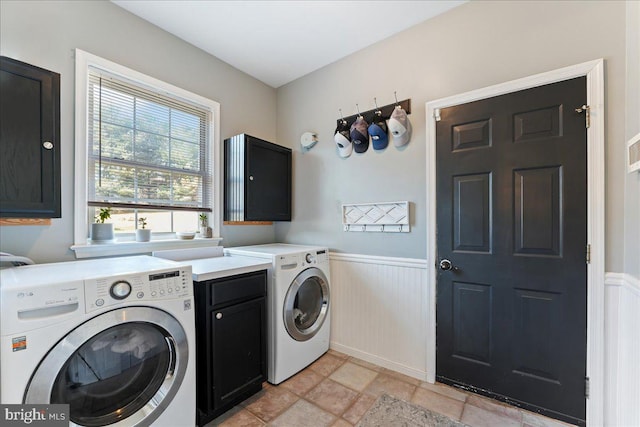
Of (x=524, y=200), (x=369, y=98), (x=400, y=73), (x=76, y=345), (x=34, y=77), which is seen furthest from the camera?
(x=369, y=98)

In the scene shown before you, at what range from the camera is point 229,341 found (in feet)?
5.54

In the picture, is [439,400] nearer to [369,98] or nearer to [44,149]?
[369,98]

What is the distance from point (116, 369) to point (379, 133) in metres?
2.22

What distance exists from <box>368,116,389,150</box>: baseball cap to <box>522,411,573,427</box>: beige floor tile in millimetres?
2045

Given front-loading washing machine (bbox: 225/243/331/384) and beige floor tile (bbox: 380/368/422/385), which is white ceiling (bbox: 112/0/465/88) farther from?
beige floor tile (bbox: 380/368/422/385)

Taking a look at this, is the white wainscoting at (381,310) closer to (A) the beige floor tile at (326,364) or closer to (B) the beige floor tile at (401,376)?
(B) the beige floor tile at (401,376)

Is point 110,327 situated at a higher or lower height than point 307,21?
lower

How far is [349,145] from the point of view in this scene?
7.97 ft

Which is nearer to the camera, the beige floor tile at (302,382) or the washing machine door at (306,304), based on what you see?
the beige floor tile at (302,382)

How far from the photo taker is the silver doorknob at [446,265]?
6.45 feet

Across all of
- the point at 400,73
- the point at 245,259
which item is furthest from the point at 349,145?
the point at 245,259

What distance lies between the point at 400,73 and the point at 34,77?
2.30m

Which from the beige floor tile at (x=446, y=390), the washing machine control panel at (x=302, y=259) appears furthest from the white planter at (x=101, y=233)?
the beige floor tile at (x=446, y=390)

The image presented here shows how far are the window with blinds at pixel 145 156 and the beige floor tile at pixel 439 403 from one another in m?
2.24
